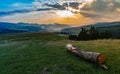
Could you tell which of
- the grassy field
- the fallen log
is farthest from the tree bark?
the grassy field

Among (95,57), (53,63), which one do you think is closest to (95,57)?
(95,57)

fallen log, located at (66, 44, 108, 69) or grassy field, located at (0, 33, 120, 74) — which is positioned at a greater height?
fallen log, located at (66, 44, 108, 69)

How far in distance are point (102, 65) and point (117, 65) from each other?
5.53 ft

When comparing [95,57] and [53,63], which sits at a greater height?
[95,57]

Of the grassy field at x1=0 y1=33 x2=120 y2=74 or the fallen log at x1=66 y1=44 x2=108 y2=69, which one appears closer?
the grassy field at x1=0 y1=33 x2=120 y2=74

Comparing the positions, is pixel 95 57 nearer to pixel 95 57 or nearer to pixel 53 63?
pixel 95 57

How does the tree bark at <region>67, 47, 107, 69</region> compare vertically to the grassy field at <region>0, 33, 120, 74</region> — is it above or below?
above

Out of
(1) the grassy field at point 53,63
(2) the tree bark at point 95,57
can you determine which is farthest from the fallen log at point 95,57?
(1) the grassy field at point 53,63

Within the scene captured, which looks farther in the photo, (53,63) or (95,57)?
(53,63)

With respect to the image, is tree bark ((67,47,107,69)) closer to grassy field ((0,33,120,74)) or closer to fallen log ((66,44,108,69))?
fallen log ((66,44,108,69))

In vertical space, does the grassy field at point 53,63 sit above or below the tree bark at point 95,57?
below

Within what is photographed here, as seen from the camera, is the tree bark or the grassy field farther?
the tree bark

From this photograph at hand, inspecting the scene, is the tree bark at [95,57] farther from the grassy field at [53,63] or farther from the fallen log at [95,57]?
the grassy field at [53,63]

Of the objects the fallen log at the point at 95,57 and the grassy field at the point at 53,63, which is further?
the fallen log at the point at 95,57
